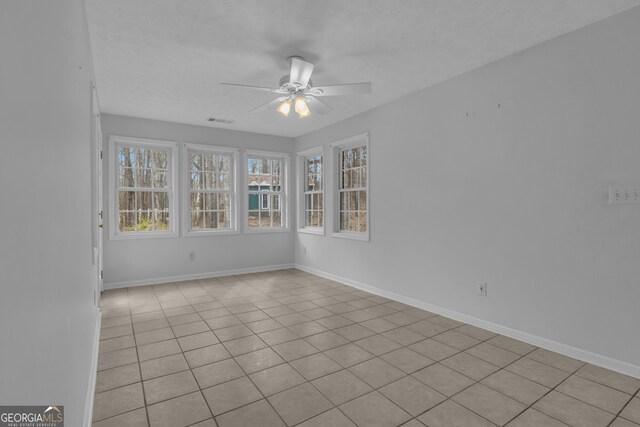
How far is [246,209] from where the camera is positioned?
5879mm

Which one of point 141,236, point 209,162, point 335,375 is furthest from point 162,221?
point 335,375

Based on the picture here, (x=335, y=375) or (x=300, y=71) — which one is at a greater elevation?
(x=300, y=71)

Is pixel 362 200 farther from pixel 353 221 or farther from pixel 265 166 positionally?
pixel 265 166

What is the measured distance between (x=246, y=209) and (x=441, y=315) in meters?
3.67

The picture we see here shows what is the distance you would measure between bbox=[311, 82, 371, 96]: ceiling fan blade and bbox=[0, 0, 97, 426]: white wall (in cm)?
194

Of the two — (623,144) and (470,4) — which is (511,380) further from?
(470,4)

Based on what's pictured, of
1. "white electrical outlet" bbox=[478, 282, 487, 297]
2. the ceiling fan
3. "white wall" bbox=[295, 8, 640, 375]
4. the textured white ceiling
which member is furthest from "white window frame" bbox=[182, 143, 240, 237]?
"white electrical outlet" bbox=[478, 282, 487, 297]

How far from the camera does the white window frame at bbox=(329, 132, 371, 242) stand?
464 cm

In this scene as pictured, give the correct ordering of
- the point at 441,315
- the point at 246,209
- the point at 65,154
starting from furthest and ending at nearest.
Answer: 1. the point at 246,209
2. the point at 441,315
3. the point at 65,154

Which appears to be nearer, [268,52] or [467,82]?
[268,52]

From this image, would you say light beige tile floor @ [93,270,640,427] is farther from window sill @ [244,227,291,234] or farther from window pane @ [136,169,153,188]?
window sill @ [244,227,291,234]

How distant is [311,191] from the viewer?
6.09 metres

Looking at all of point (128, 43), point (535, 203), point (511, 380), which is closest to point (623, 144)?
point (535, 203)

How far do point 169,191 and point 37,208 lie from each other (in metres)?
4.66
